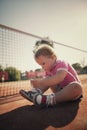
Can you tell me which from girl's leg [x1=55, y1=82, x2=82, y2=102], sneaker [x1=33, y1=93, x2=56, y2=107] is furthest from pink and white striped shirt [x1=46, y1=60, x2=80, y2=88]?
sneaker [x1=33, y1=93, x2=56, y2=107]

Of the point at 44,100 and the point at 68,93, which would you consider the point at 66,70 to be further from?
the point at 44,100

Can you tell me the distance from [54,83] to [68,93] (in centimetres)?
20

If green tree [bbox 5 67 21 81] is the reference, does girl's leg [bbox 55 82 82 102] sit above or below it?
above

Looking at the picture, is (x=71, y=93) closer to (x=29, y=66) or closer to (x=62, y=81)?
(x=62, y=81)

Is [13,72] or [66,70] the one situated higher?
[66,70]

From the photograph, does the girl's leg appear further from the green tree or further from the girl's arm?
the green tree

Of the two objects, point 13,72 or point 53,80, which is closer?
point 53,80

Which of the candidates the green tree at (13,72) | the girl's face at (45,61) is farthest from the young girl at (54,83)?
the green tree at (13,72)

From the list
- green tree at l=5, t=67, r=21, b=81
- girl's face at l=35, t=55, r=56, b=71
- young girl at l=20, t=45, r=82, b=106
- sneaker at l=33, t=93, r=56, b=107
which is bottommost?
green tree at l=5, t=67, r=21, b=81

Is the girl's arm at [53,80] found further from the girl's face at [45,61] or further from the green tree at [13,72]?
the green tree at [13,72]

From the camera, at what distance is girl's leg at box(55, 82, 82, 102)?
1.80m

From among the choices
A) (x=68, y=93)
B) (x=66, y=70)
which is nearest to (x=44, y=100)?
(x=68, y=93)

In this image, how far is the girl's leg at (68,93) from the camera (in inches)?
70.9

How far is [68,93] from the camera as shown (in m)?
1.81
